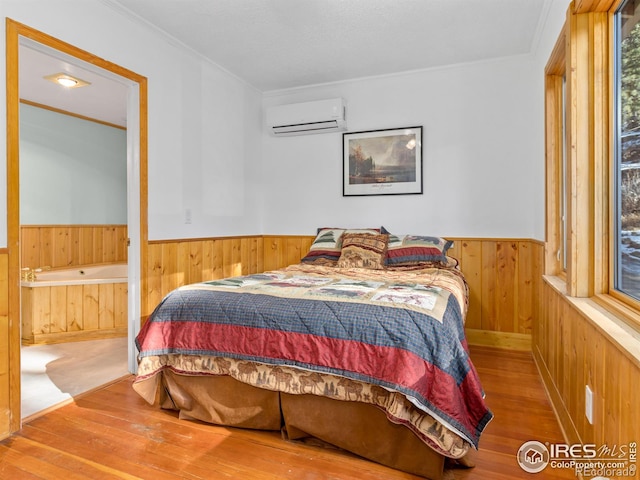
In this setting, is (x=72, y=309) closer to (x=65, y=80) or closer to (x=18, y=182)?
(x=18, y=182)

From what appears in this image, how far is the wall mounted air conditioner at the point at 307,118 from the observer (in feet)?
12.1

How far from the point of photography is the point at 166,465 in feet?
5.46

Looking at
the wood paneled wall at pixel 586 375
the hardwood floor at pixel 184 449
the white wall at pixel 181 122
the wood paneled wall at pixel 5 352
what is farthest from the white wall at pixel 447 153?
the wood paneled wall at pixel 5 352

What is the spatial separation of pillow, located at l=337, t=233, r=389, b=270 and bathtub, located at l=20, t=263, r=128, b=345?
85.0 inches

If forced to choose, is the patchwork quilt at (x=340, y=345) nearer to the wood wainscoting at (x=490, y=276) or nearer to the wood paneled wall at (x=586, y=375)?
the wood paneled wall at (x=586, y=375)

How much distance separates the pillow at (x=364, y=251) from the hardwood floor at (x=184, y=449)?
127 centimetres

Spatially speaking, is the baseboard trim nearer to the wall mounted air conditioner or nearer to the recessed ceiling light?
the wall mounted air conditioner

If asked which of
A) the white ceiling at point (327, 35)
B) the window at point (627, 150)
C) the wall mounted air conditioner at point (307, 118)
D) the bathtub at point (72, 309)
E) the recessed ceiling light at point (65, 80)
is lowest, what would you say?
the bathtub at point (72, 309)

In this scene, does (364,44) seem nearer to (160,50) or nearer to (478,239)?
(160,50)

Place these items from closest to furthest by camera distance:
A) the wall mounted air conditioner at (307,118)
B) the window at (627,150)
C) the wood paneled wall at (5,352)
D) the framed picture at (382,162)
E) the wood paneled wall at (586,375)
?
the wood paneled wall at (586,375), the window at (627,150), the wood paneled wall at (5,352), the framed picture at (382,162), the wall mounted air conditioner at (307,118)

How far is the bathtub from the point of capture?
134 inches

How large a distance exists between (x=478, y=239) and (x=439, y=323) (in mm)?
1983

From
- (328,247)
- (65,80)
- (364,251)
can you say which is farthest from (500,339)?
(65,80)

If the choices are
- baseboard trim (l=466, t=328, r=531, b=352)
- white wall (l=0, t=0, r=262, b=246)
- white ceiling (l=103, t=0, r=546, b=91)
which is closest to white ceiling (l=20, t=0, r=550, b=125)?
white ceiling (l=103, t=0, r=546, b=91)
